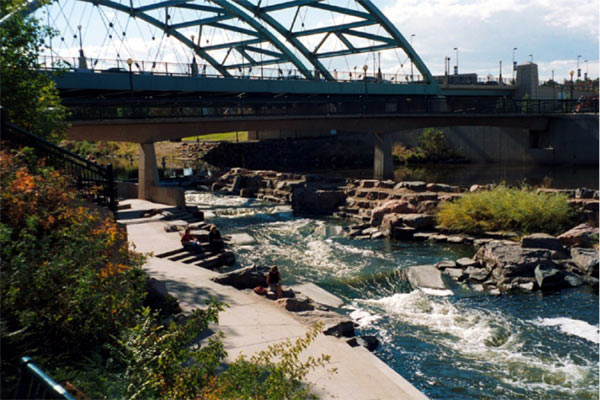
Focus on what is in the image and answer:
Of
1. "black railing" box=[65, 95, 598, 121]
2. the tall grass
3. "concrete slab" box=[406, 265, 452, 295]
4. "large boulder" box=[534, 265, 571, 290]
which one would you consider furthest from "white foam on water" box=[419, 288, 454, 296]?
"black railing" box=[65, 95, 598, 121]

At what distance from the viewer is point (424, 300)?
16438mm

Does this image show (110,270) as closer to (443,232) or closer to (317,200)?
(443,232)

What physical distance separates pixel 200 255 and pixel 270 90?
3420 cm

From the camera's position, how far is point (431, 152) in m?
67.8

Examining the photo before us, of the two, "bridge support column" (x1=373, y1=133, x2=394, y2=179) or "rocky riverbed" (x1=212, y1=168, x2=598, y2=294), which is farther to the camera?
"bridge support column" (x1=373, y1=133, x2=394, y2=179)

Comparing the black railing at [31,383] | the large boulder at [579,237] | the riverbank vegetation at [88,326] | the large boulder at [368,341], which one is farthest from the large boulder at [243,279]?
the large boulder at [579,237]

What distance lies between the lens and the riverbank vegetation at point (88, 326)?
6.82m

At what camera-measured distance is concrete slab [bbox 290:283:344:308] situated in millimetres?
16219

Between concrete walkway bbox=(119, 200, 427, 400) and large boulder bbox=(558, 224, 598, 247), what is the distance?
13.1 metres

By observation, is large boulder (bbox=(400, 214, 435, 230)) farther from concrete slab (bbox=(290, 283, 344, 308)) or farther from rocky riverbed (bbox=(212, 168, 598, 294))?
concrete slab (bbox=(290, 283, 344, 308))

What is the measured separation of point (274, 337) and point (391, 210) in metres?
18.3

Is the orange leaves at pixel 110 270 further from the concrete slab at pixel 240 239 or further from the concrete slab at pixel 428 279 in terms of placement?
the concrete slab at pixel 240 239

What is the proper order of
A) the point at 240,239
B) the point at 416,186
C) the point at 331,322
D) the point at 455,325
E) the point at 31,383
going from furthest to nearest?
the point at 416,186, the point at 240,239, the point at 455,325, the point at 331,322, the point at 31,383

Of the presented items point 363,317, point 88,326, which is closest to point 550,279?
point 363,317
